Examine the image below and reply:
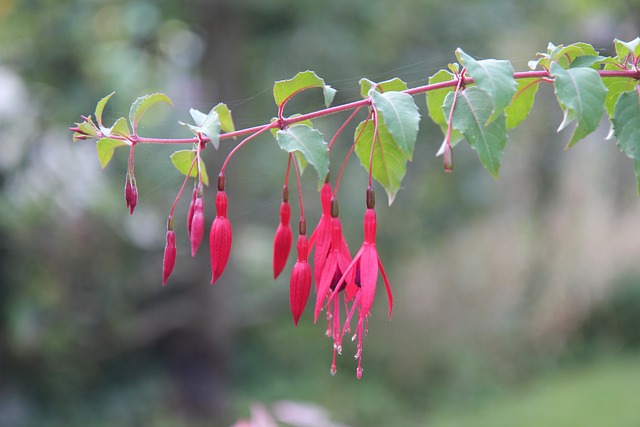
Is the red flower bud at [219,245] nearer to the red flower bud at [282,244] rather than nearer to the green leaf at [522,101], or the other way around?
the red flower bud at [282,244]

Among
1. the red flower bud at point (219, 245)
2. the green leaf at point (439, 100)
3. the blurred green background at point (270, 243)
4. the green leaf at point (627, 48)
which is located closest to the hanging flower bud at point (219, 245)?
the red flower bud at point (219, 245)

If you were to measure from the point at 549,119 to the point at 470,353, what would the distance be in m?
1.29

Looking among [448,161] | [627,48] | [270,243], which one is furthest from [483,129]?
[270,243]

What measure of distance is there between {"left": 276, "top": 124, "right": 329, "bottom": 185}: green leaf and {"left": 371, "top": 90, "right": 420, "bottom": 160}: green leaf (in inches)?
2.0

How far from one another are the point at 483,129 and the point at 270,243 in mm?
3552

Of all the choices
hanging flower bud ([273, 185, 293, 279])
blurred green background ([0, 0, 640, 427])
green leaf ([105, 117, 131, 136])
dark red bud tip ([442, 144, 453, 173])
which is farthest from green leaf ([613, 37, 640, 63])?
blurred green background ([0, 0, 640, 427])

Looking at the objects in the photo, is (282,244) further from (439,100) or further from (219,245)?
(439,100)

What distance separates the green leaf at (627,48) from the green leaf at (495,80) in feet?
0.39

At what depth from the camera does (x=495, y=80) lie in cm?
49

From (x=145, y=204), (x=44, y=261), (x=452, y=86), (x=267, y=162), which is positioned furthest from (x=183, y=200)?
(x=452, y=86)

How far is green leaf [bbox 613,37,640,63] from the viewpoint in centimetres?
55

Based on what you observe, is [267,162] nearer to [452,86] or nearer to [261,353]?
[261,353]

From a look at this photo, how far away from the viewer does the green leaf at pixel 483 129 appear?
1.74 feet

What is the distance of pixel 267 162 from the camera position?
3031mm
